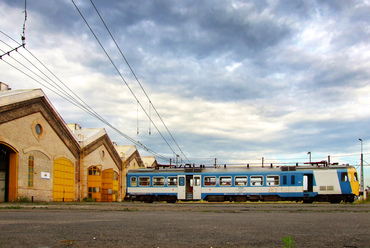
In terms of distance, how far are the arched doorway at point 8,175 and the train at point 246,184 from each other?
11.1 m

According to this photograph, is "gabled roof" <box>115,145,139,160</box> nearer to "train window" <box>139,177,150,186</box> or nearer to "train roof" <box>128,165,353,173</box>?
"train window" <box>139,177,150,186</box>

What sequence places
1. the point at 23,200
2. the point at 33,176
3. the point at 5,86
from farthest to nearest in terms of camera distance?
the point at 5,86, the point at 33,176, the point at 23,200

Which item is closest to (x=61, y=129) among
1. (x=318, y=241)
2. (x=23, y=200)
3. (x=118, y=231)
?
(x=23, y=200)

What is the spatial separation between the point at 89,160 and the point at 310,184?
71.6 feet

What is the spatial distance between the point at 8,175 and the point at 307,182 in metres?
23.5

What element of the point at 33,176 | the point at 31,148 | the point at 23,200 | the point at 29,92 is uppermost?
the point at 29,92

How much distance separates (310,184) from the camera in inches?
1172

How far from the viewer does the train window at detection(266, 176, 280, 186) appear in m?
30.3

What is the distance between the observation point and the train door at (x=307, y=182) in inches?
1171

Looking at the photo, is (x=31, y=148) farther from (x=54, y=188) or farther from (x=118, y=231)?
(x=118, y=231)

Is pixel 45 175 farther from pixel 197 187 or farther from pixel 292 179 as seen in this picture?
pixel 292 179

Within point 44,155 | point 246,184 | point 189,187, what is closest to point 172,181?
point 189,187

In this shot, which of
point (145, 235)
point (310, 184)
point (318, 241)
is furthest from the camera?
point (310, 184)

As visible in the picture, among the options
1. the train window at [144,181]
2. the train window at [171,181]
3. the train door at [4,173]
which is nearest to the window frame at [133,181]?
the train window at [144,181]
